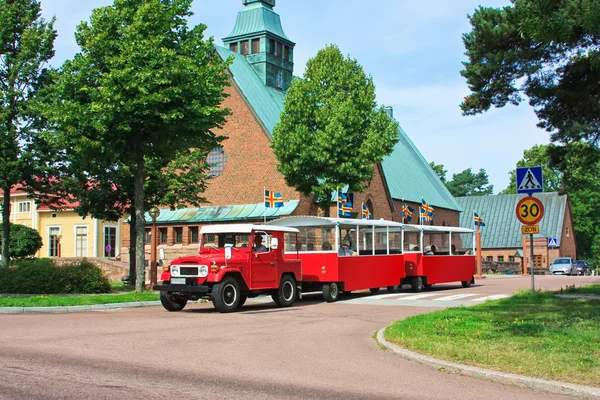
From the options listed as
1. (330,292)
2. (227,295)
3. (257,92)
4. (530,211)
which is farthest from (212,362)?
(257,92)

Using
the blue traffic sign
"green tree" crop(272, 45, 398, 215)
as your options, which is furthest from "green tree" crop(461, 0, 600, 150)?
"green tree" crop(272, 45, 398, 215)

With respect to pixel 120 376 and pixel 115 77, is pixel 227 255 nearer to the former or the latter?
pixel 115 77

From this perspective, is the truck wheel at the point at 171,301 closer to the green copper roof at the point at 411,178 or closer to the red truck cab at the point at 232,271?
the red truck cab at the point at 232,271

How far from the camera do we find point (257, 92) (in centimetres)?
4528

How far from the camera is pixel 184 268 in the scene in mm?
16469

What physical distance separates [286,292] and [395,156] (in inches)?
1713

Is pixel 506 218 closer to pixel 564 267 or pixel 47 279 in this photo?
pixel 564 267

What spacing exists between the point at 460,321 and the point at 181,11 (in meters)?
13.6

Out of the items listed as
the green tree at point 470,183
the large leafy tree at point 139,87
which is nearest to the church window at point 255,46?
the large leafy tree at point 139,87

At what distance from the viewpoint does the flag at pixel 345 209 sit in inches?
1332

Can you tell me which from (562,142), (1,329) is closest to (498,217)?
(562,142)

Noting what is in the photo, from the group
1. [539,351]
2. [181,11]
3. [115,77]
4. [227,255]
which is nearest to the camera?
[539,351]

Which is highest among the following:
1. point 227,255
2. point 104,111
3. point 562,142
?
point 104,111

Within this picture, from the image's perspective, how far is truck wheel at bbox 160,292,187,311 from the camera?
1702 centimetres
